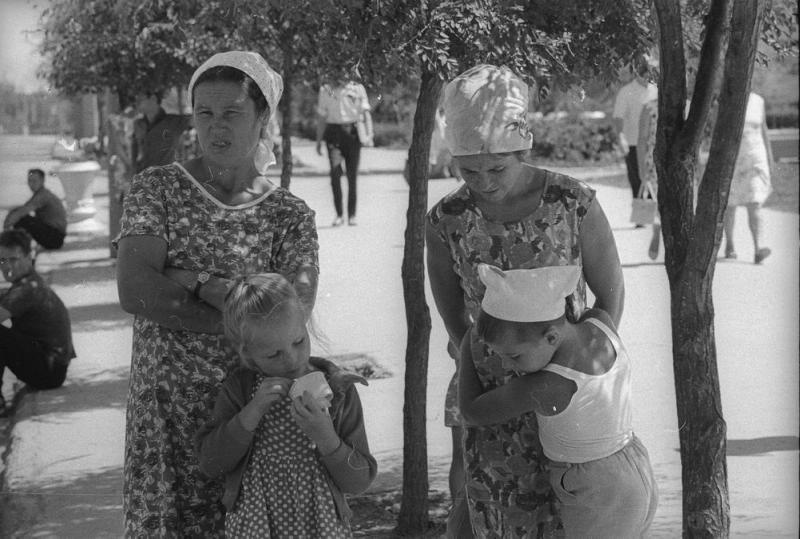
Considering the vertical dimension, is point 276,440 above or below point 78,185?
above

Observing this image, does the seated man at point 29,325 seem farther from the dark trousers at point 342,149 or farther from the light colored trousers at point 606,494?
the dark trousers at point 342,149

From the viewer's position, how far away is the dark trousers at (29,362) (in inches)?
317

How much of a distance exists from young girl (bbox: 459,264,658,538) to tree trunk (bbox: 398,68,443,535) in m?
1.97

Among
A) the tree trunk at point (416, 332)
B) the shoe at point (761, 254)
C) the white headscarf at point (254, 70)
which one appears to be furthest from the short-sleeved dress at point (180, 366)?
the shoe at point (761, 254)

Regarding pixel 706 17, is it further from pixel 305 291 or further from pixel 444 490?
pixel 444 490

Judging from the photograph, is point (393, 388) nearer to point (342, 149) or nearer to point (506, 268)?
point (506, 268)

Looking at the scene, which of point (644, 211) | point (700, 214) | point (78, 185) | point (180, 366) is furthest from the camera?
point (78, 185)

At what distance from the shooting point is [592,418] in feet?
10.3

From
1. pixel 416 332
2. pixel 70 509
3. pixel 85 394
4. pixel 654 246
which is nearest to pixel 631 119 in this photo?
pixel 654 246

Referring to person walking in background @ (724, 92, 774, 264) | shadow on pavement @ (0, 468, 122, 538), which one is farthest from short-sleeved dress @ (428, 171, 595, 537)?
person walking in background @ (724, 92, 774, 264)

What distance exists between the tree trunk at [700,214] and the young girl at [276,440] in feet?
3.13

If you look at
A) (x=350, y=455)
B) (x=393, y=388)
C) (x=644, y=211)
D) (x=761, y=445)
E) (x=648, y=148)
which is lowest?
(x=393, y=388)

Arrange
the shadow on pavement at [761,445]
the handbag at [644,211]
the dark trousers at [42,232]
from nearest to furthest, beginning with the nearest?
the shadow on pavement at [761,445], the handbag at [644,211], the dark trousers at [42,232]

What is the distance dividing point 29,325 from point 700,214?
567cm
